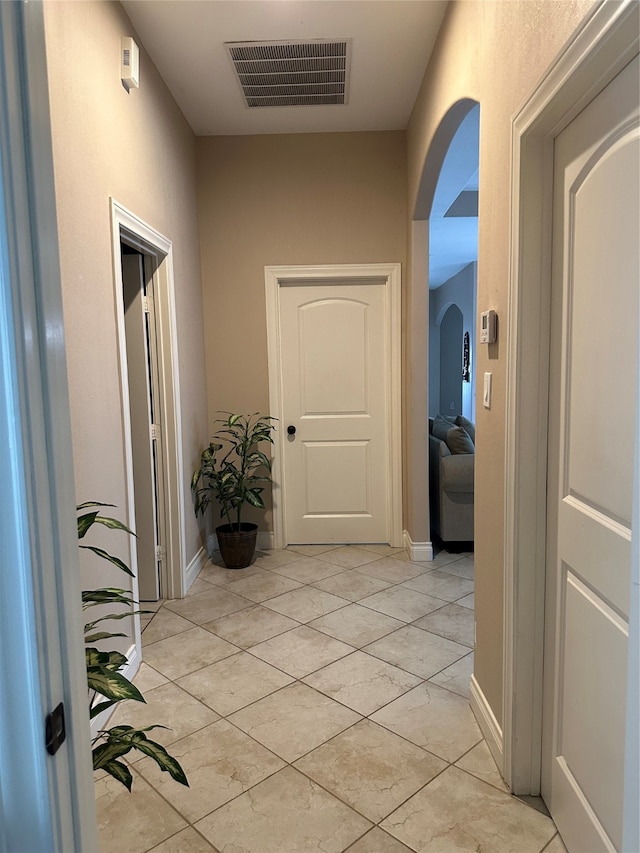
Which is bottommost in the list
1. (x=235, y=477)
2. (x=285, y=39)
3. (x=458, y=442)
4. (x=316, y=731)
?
(x=316, y=731)

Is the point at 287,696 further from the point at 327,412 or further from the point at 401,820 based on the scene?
the point at 327,412

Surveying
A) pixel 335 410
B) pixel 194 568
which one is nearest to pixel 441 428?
pixel 335 410

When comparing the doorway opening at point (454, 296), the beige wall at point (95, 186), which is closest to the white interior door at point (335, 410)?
the doorway opening at point (454, 296)

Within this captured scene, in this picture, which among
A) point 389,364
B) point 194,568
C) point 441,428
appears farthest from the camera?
point 441,428

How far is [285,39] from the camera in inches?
111

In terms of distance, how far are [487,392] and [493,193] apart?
66cm

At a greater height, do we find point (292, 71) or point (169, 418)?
point (292, 71)

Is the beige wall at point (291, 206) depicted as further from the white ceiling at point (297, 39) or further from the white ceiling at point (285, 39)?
the white ceiling at point (285, 39)

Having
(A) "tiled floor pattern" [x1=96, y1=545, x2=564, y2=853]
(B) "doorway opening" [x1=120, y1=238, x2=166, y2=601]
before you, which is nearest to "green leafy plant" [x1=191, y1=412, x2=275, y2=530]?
(B) "doorway opening" [x1=120, y1=238, x2=166, y2=601]

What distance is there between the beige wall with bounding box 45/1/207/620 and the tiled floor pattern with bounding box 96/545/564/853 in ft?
2.23

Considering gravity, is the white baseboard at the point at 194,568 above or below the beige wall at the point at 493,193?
below

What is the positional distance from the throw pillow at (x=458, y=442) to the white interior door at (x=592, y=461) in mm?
2452

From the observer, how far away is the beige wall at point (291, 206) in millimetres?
4008

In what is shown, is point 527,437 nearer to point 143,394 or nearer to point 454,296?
point 143,394
